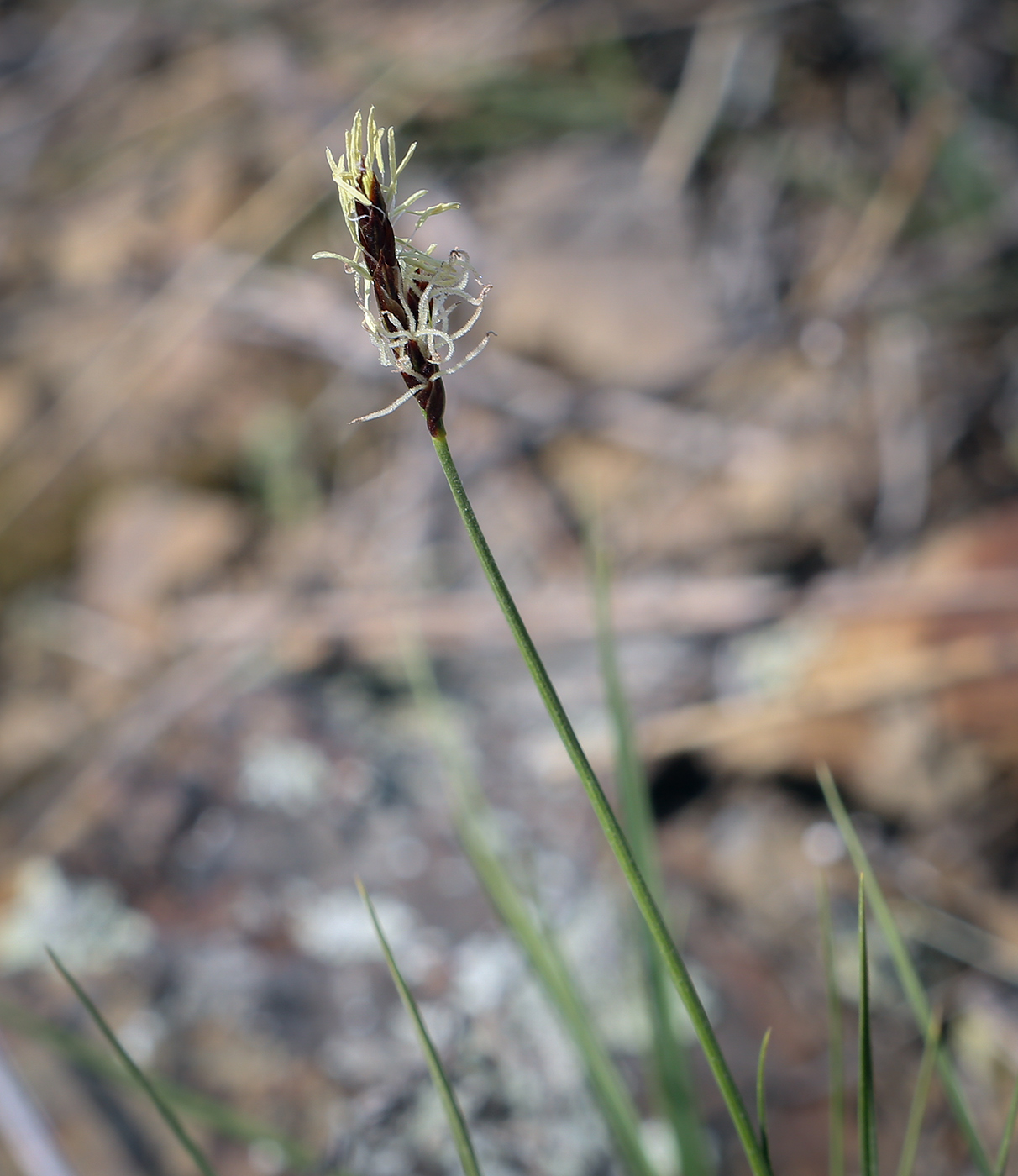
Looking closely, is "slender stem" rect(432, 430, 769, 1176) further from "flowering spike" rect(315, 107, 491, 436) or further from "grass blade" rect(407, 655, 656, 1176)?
"grass blade" rect(407, 655, 656, 1176)

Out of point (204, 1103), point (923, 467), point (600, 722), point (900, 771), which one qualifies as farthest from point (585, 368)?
point (204, 1103)

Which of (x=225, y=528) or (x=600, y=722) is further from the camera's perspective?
(x=225, y=528)

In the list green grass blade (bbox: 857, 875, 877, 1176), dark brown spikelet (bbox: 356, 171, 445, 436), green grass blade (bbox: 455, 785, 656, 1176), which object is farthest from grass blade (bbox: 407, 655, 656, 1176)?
dark brown spikelet (bbox: 356, 171, 445, 436)

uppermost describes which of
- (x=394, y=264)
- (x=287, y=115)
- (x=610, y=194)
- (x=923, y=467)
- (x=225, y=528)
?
(x=287, y=115)

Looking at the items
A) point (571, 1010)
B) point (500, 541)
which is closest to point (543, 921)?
point (571, 1010)

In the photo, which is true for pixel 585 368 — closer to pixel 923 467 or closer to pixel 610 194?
pixel 610 194

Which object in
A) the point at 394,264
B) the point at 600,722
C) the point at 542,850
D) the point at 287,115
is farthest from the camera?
the point at 287,115
